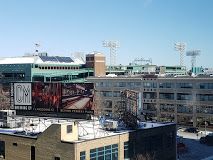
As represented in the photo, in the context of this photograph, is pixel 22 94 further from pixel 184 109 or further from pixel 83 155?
pixel 184 109

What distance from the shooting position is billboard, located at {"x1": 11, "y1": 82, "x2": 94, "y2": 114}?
60875 millimetres

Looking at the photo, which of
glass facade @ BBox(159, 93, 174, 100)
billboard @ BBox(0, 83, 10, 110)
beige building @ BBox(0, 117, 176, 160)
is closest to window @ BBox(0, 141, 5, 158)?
beige building @ BBox(0, 117, 176, 160)

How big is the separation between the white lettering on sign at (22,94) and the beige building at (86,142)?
12.5ft

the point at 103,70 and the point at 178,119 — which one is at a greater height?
the point at 103,70

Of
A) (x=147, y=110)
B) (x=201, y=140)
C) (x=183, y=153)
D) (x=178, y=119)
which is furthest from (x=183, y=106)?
(x=183, y=153)

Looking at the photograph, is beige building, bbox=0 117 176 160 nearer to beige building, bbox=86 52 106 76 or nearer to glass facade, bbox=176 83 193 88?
glass facade, bbox=176 83 193 88

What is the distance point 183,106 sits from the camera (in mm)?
114500

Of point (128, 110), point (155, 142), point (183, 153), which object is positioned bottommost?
point (183, 153)

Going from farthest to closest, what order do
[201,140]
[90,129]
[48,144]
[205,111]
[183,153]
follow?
[205,111]
[201,140]
[183,153]
[90,129]
[48,144]

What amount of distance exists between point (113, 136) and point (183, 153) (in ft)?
96.1

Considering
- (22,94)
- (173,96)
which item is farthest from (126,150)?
(173,96)

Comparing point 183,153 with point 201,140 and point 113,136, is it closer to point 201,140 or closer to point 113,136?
point 201,140

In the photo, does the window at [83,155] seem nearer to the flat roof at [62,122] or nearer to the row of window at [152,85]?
the flat roof at [62,122]

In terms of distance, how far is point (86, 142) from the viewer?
49.4 meters
